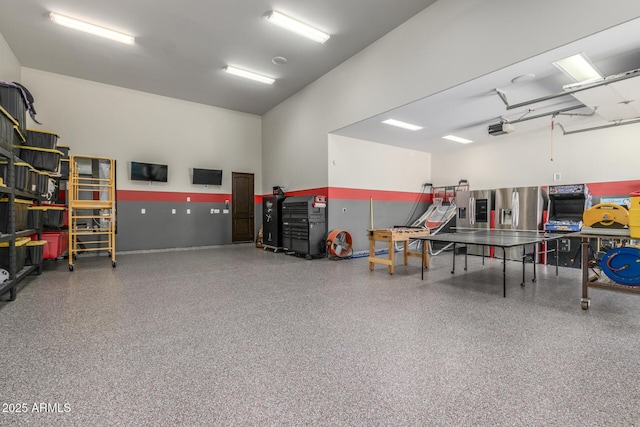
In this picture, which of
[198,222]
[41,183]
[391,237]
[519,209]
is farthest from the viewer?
[198,222]

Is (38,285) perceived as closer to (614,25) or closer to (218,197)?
(218,197)

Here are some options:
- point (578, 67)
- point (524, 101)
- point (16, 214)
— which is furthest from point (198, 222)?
point (578, 67)

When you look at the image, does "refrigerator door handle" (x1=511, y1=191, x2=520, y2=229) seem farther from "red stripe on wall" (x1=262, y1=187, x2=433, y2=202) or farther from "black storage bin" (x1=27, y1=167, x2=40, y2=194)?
"black storage bin" (x1=27, y1=167, x2=40, y2=194)

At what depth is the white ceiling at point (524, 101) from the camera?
3621mm

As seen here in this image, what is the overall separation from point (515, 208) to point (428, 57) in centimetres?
442

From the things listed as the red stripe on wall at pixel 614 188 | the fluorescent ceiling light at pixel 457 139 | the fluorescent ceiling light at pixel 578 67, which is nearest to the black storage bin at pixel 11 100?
the fluorescent ceiling light at pixel 578 67

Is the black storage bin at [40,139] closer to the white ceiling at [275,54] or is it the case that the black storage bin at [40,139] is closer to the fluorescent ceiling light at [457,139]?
the white ceiling at [275,54]

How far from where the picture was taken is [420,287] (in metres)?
4.33

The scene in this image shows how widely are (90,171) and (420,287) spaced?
8.00m

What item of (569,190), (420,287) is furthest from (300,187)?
(569,190)

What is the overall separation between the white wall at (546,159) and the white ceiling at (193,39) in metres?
4.70

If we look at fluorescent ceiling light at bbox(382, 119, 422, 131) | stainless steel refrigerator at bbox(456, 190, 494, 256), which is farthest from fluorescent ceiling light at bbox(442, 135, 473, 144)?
stainless steel refrigerator at bbox(456, 190, 494, 256)

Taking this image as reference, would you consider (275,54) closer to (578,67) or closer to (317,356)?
(578,67)

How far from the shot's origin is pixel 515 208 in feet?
23.0
